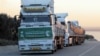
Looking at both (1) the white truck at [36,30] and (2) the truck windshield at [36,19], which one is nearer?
(1) the white truck at [36,30]

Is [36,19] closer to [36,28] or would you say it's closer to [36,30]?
[36,28]

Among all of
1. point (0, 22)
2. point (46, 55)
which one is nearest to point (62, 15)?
point (46, 55)

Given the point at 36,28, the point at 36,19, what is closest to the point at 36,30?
the point at 36,28

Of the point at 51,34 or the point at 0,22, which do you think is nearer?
the point at 51,34

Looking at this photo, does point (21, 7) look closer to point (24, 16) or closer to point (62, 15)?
point (24, 16)

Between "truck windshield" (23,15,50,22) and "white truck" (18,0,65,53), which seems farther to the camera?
"truck windshield" (23,15,50,22)

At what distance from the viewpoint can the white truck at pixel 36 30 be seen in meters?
30.6

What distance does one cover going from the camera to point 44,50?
30.8 m

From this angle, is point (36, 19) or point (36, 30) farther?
point (36, 19)

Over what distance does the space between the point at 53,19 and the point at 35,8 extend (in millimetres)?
2008

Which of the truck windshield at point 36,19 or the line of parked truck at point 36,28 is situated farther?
the truck windshield at point 36,19

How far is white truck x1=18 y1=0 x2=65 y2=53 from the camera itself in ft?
100

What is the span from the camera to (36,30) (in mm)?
30750

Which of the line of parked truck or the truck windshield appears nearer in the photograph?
the line of parked truck
